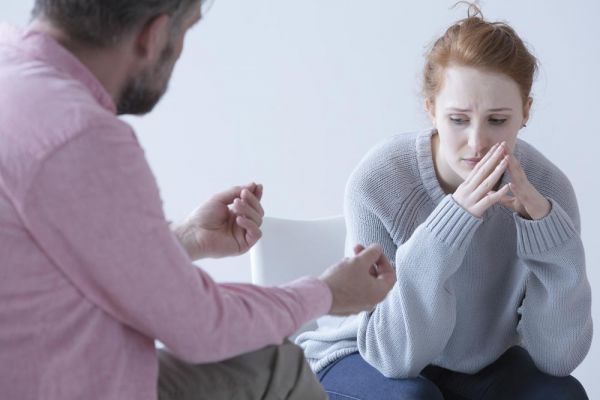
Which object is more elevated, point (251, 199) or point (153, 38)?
point (153, 38)

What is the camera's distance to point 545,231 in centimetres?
174

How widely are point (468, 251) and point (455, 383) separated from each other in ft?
0.94

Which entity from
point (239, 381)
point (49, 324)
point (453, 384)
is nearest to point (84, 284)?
point (49, 324)

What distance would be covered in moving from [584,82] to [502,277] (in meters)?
1.07

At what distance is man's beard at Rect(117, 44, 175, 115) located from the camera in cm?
116

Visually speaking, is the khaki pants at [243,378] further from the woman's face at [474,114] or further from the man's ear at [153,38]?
the woman's face at [474,114]

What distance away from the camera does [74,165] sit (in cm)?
100

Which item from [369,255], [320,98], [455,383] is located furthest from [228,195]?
[320,98]

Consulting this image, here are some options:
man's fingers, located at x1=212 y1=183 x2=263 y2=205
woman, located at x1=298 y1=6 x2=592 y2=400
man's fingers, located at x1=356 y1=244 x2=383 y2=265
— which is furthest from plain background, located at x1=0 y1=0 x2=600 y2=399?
man's fingers, located at x1=356 y1=244 x2=383 y2=265

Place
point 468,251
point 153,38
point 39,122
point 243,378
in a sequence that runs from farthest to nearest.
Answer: point 468,251 → point 243,378 → point 153,38 → point 39,122

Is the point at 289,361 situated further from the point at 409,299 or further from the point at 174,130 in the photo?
the point at 174,130

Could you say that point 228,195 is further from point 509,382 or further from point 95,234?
point 509,382

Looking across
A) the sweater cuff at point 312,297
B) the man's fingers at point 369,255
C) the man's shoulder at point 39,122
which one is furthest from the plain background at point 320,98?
the man's shoulder at point 39,122

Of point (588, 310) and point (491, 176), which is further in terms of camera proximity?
point (588, 310)
